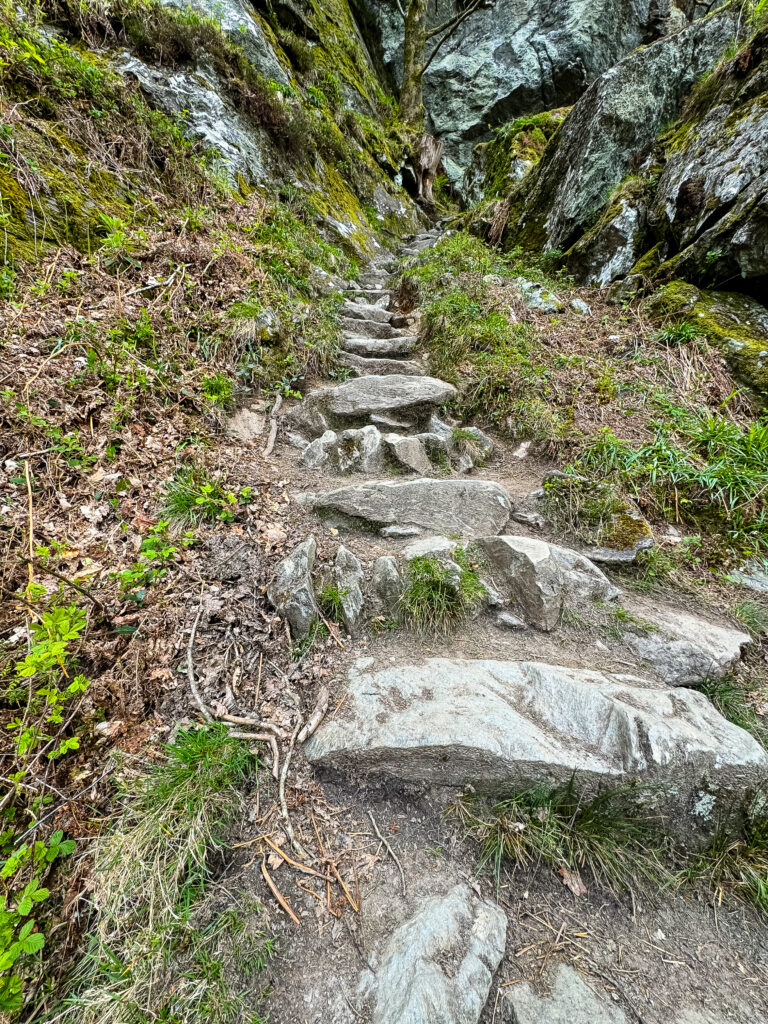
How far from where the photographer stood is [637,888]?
71.4 inches

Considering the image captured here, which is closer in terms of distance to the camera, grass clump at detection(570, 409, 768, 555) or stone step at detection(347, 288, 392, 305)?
grass clump at detection(570, 409, 768, 555)

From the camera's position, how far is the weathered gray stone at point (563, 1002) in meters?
1.41

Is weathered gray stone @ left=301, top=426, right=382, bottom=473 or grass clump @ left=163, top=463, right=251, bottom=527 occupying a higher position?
weathered gray stone @ left=301, top=426, right=382, bottom=473

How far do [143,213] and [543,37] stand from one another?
22.9 m

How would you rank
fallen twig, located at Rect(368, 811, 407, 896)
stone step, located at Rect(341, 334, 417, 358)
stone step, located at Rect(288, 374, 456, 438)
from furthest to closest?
stone step, located at Rect(341, 334, 417, 358) → stone step, located at Rect(288, 374, 456, 438) → fallen twig, located at Rect(368, 811, 407, 896)

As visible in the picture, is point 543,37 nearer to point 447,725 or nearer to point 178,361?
point 178,361

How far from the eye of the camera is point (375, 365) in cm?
517

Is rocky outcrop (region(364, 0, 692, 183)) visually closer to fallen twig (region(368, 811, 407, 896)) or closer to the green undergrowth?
the green undergrowth

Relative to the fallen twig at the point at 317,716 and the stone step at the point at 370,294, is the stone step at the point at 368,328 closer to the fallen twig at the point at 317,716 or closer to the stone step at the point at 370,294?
the stone step at the point at 370,294

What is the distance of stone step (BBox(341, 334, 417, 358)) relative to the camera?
5.42 meters

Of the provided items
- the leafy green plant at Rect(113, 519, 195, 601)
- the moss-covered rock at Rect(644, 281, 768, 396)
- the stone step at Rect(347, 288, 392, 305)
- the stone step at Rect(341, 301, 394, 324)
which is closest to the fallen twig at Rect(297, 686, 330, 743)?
the leafy green plant at Rect(113, 519, 195, 601)

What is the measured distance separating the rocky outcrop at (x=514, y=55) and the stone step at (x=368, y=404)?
766 inches

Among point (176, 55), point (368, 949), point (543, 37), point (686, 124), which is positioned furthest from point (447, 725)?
point (543, 37)

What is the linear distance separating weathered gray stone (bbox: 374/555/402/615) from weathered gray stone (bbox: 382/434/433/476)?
135cm
